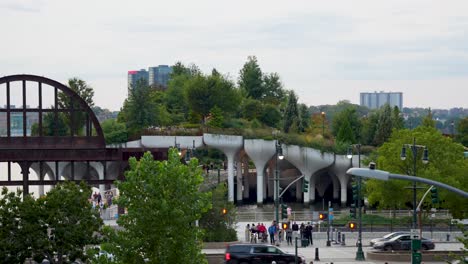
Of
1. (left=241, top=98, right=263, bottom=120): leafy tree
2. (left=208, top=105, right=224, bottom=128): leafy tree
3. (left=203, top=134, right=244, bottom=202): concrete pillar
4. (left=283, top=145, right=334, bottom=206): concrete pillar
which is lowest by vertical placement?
(left=283, top=145, right=334, bottom=206): concrete pillar

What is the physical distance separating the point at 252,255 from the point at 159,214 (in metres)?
12.6

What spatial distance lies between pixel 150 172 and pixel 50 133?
7240 centimetres

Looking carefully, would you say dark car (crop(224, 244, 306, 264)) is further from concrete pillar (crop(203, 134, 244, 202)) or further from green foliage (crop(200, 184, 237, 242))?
concrete pillar (crop(203, 134, 244, 202))

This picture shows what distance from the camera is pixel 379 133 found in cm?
Result: 11375

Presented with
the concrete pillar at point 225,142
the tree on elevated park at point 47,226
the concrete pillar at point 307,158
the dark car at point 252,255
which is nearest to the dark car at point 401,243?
the dark car at point 252,255

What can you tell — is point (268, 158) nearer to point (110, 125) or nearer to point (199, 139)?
point (199, 139)

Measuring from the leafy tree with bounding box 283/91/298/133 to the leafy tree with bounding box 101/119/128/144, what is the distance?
2020cm

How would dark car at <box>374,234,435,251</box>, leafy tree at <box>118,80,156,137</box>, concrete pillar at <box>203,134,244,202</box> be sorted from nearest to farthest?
dark car at <box>374,234,435,251</box>, concrete pillar at <box>203,134,244,202</box>, leafy tree at <box>118,80,156,137</box>

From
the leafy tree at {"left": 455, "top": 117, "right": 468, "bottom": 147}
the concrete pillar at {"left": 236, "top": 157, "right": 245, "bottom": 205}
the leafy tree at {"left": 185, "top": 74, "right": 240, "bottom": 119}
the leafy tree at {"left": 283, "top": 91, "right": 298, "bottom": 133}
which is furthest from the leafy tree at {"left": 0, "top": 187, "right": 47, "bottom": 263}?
the leafy tree at {"left": 455, "top": 117, "right": 468, "bottom": 147}

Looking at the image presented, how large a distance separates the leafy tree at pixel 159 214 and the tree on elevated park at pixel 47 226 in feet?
28.9

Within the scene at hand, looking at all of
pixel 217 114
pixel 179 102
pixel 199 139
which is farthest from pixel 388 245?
pixel 179 102

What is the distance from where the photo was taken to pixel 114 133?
10419 cm

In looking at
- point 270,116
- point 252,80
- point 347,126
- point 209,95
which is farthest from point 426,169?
point 252,80

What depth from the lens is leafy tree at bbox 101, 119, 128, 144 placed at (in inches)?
4072
